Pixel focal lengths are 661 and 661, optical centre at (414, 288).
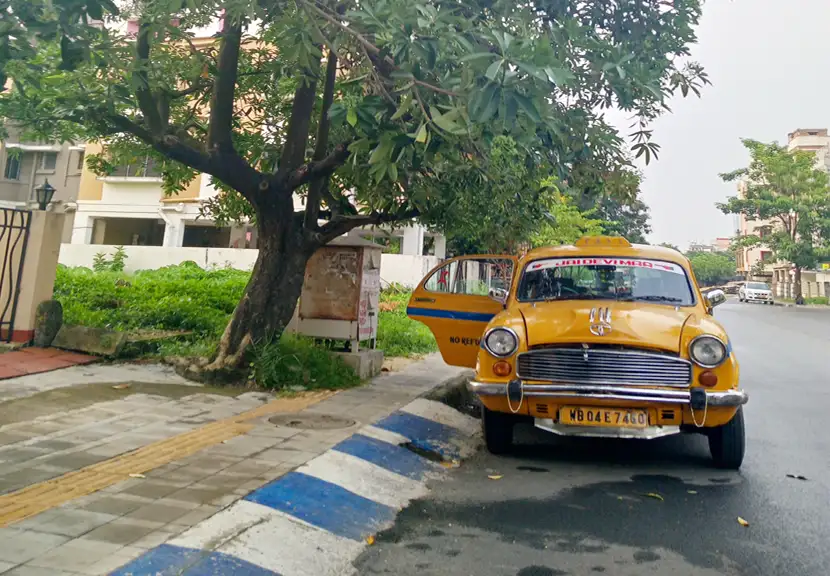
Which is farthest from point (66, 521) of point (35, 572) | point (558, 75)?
point (558, 75)

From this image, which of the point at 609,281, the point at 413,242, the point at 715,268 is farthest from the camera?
the point at 715,268

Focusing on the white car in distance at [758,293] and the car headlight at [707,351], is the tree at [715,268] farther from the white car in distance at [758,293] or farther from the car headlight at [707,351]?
the car headlight at [707,351]

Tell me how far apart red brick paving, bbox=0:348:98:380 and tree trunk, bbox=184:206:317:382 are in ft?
5.06

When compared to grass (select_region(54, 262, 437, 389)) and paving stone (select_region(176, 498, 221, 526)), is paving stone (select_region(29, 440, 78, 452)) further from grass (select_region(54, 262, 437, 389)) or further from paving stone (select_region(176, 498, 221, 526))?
grass (select_region(54, 262, 437, 389))

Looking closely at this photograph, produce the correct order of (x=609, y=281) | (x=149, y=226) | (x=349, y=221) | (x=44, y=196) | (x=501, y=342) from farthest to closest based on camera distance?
(x=149, y=226), (x=44, y=196), (x=349, y=221), (x=609, y=281), (x=501, y=342)

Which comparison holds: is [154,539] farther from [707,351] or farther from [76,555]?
[707,351]

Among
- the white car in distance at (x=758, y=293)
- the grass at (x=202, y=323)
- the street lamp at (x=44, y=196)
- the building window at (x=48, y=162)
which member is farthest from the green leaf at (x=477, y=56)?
the white car in distance at (x=758, y=293)

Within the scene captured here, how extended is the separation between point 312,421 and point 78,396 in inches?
95.2

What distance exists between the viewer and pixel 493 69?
337 centimetres

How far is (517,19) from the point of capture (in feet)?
18.5

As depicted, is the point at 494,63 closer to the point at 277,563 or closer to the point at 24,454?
the point at 277,563

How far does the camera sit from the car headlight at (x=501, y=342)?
5176 millimetres

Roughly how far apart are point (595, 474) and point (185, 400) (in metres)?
4.07

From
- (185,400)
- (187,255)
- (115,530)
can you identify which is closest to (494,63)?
(115,530)
